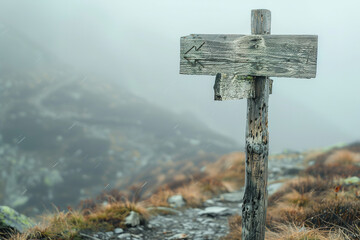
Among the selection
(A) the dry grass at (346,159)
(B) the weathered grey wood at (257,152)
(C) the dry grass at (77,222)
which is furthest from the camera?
(A) the dry grass at (346,159)

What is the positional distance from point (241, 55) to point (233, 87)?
0.37m

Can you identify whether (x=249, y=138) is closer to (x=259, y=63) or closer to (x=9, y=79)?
(x=259, y=63)

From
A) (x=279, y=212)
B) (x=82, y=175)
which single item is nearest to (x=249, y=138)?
(x=279, y=212)

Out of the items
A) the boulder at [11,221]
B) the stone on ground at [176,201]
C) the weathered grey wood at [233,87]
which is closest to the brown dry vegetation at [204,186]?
the stone on ground at [176,201]

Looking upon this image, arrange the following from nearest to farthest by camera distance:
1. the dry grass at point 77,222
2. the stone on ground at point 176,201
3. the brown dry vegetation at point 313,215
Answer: the brown dry vegetation at point 313,215 < the dry grass at point 77,222 < the stone on ground at point 176,201

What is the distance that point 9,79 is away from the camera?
109 ft

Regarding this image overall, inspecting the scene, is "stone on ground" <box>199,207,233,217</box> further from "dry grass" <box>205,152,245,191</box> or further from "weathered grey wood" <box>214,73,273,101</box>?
"weathered grey wood" <box>214,73,273,101</box>

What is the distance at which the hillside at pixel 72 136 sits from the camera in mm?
21047

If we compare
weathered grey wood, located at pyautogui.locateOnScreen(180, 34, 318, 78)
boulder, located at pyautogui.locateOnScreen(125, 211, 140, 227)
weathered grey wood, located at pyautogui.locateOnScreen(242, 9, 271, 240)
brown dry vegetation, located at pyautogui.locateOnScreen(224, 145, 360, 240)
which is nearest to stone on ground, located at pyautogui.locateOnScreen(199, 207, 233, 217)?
brown dry vegetation, located at pyautogui.locateOnScreen(224, 145, 360, 240)

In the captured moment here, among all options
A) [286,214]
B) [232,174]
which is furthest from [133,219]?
[232,174]

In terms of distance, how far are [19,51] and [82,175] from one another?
1119 inches

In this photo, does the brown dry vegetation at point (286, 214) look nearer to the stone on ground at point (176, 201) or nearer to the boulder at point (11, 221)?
the stone on ground at point (176, 201)

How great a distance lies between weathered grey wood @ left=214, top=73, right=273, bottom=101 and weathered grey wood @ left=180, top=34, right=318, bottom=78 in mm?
102

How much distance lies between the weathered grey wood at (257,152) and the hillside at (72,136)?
1452 cm
